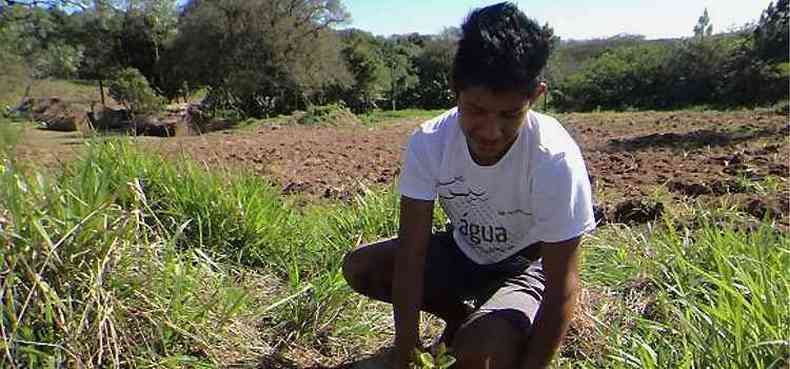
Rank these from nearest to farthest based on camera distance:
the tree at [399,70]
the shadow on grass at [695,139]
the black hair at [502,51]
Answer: the black hair at [502,51], the shadow on grass at [695,139], the tree at [399,70]

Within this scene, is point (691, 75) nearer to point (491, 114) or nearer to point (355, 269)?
point (355, 269)

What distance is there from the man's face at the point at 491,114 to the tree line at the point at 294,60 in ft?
39.9

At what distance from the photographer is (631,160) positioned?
22.8 feet

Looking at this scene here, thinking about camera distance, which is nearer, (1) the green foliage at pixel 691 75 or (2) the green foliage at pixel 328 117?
(1) the green foliage at pixel 691 75

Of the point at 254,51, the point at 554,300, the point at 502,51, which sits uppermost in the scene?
the point at 254,51

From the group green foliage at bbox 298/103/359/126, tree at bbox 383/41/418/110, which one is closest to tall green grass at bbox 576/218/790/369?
green foliage at bbox 298/103/359/126

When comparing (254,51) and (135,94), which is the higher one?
(254,51)

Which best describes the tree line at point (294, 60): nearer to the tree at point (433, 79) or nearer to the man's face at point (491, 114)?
the tree at point (433, 79)

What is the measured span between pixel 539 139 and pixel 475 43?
33 cm

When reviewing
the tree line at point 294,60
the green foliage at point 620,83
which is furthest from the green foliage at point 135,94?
the green foliage at point 620,83

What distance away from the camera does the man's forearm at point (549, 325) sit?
1674 millimetres

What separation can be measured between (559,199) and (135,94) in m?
18.1

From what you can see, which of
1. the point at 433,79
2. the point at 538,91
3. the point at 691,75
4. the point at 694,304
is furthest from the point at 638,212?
the point at 433,79

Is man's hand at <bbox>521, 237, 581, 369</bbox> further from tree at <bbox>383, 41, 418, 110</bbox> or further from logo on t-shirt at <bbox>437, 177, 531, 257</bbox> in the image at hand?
tree at <bbox>383, 41, 418, 110</bbox>
